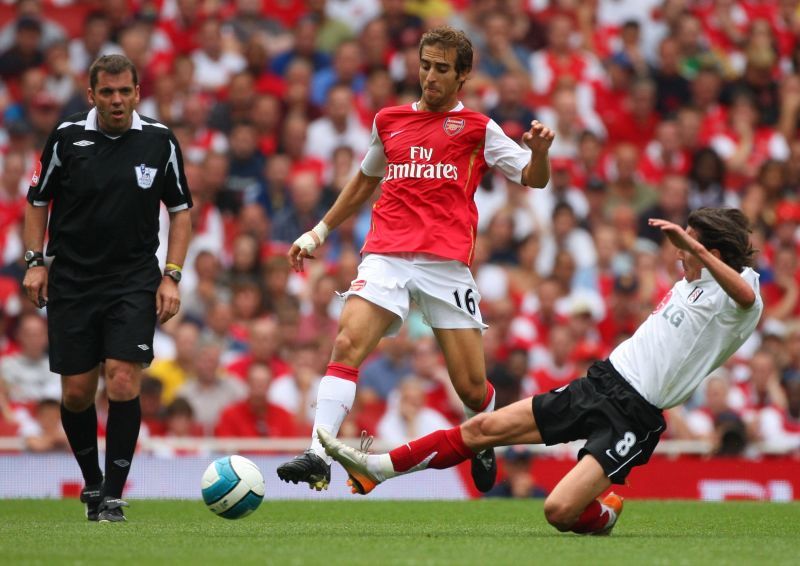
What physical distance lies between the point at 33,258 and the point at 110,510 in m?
1.56

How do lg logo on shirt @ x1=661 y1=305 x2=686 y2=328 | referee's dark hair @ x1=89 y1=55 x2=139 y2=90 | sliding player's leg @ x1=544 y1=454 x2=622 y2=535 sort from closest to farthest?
1. sliding player's leg @ x1=544 y1=454 x2=622 y2=535
2. lg logo on shirt @ x1=661 y1=305 x2=686 y2=328
3. referee's dark hair @ x1=89 y1=55 x2=139 y2=90

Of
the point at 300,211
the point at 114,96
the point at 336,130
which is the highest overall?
the point at 114,96

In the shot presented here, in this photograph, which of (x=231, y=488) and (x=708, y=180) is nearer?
(x=231, y=488)

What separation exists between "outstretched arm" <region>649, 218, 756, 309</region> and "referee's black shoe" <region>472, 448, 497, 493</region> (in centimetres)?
236

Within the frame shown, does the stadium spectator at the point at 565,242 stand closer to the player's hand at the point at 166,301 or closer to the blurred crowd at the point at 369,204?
the blurred crowd at the point at 369,204

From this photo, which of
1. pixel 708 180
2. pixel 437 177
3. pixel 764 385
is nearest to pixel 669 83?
pixel 708 180

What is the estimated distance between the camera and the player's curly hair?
27.8 feet

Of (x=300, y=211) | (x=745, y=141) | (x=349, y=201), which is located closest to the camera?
(x=349, y=201)

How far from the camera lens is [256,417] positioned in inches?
510

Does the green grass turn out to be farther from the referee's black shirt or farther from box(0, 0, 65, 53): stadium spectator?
box(0, 0, 65, 53): stadium spectator

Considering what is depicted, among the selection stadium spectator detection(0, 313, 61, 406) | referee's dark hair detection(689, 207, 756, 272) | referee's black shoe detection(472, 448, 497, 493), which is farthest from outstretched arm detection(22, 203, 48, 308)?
stadium spectator detection(0, 313, 61, 406)

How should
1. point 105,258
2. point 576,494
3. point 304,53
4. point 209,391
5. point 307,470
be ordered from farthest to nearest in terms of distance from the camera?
point 304,53
point 209,391
point 105,258
point 307,470
point 576,494

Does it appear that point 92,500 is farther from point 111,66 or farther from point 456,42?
point 456,42

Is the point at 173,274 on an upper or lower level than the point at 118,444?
upper
